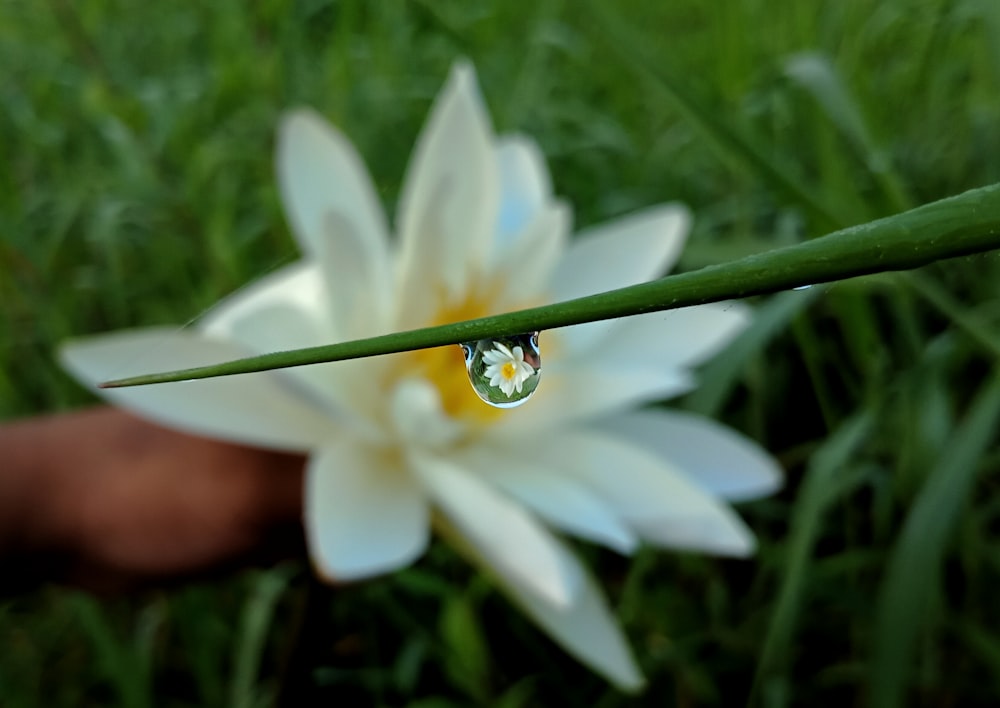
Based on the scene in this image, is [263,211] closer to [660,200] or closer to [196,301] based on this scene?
[196,301]

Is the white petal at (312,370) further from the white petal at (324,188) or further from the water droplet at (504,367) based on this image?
the water droplet at (504,367)

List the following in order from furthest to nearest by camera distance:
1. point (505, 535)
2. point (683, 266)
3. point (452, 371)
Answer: point (683, 266) < point (452, 371) < point (505, 535)

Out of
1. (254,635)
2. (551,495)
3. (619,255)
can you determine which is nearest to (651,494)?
(551,495)

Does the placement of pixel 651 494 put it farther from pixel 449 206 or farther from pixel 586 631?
pixel 449 206

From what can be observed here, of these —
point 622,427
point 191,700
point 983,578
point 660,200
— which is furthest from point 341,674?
point 660,200

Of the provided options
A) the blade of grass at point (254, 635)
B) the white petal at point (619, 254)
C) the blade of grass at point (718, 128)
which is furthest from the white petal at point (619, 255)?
the blade of grass at point (254, 635)

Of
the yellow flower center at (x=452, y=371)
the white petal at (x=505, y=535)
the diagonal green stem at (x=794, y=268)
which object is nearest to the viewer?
the diagonal green stem at (x=794, y=268)
